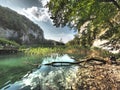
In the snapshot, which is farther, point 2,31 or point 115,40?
point 2,31

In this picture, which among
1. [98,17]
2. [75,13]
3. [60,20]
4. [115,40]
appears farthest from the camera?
[60,20]

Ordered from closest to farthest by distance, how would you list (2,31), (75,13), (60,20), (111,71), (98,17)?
1. (111,71)
2. (75,13)
3. (98,17)
4. (60,20)
5. (2,31)

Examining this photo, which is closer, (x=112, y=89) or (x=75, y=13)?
(x=112, y=89)

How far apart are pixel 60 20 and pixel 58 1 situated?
6220 millimetres

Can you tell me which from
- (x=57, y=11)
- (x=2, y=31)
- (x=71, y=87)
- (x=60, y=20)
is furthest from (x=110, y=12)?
(x=2, y=31)

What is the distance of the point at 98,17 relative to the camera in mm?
22047

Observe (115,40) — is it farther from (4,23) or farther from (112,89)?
(4,23)

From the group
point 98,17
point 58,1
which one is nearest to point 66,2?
point 58,1

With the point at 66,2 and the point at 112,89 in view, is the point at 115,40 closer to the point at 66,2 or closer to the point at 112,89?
the point at 66,2

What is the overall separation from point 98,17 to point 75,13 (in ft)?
8.02

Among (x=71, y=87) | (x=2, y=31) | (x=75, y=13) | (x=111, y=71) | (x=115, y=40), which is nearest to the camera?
(x=71, y=87)

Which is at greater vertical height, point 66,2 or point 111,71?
point 66,2

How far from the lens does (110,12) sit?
71.6 ft

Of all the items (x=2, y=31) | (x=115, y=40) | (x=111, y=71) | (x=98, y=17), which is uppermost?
(x=2, y=31)
